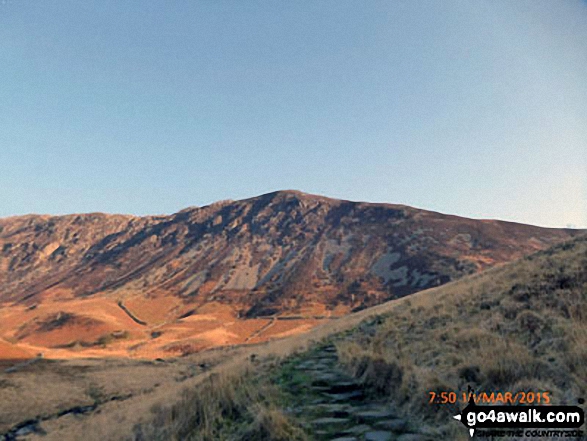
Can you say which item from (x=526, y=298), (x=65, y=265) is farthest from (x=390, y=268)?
(x=65, y=265)

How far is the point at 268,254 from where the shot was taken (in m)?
141

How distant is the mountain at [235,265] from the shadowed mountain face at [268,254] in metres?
0.58

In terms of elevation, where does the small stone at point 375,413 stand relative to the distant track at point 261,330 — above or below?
above

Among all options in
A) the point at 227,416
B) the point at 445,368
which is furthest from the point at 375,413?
the point at 227,416

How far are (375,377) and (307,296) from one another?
9798 centimetres

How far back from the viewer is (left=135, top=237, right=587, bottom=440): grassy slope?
4.75 metres

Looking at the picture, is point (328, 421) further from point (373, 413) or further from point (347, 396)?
point (347, 396)

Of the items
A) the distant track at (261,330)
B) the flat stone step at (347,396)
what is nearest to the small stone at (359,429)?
the flat stone step at (347,396)

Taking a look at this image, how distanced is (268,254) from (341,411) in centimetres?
13685

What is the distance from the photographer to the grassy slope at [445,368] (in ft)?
15.6

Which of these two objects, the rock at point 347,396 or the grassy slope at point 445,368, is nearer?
the grassy slope at point 445,368

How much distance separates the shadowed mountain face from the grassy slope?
84.7 m

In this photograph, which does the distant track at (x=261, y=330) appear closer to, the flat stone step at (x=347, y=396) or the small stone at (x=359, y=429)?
the flat stone step at (x=347, y=396)

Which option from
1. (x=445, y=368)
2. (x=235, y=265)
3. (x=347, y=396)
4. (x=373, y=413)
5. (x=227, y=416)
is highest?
(x=445, y=368)
